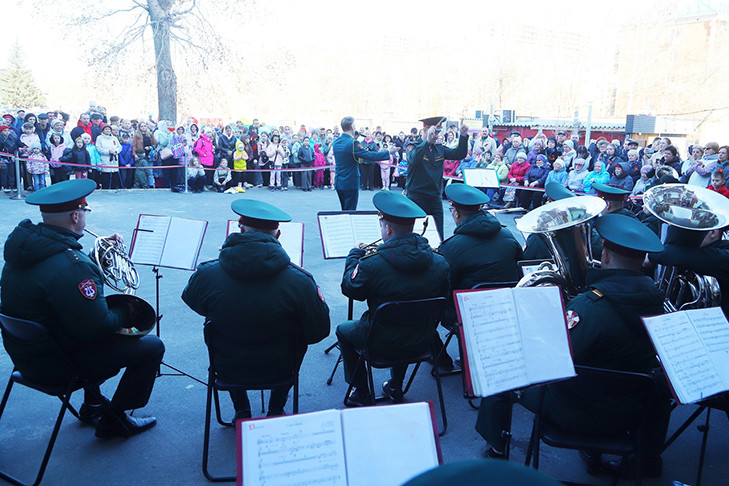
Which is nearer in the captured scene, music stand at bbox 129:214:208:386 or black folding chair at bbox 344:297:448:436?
black folding chair at bbox 344:297:448:436

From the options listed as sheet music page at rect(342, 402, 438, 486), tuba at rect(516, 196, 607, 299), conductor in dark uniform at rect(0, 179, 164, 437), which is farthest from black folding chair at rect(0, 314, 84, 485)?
tuba at rect(516, 196, 607, 299)

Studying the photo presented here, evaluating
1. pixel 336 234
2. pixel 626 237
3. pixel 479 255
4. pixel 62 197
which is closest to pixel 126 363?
pixel 62 197

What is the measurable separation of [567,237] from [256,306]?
74.4 inches

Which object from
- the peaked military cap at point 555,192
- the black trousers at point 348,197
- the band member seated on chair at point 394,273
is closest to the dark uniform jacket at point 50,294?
the band member seated on chair at point 394,273

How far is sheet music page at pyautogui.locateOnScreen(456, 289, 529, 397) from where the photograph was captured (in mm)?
2287

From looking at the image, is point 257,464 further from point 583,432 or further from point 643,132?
point 643,132

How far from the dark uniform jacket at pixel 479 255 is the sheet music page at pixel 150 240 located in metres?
2.17

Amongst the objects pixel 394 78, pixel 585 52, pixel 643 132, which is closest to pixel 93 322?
pixel 643 132

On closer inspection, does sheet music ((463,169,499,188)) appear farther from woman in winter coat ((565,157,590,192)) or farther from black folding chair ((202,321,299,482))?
black folding chair ((202,321,299,482))

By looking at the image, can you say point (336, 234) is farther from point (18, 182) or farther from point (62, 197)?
point (18, 182)

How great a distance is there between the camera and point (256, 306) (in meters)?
3.06

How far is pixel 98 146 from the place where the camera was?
13.0 m

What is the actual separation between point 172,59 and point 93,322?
1937cm

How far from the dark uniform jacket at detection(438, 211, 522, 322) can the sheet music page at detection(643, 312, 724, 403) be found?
1819 millimetres
